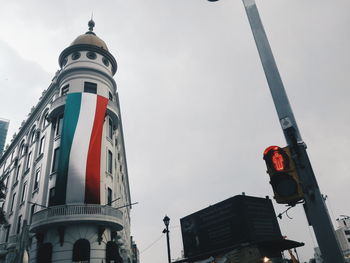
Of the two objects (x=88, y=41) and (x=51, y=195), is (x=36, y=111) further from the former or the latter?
(x=51, y=195)

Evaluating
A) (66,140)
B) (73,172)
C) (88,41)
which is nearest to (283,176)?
(73,172)

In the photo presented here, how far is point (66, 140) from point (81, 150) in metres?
1.65

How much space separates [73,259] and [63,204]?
4.20 metres

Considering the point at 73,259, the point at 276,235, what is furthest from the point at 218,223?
the point at 73,259

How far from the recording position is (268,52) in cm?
381

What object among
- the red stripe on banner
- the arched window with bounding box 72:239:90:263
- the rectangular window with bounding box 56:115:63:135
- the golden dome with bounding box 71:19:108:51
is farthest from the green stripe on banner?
the golden dome with bounding box 71:19:108:51

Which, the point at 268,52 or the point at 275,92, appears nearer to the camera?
the point at 275,92

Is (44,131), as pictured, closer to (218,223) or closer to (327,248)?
(218,223)

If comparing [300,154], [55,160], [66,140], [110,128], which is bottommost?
[300,154]

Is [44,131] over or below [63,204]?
over

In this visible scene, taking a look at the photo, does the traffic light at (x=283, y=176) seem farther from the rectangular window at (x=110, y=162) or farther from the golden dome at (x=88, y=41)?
the golden dome at (x=88, y=41)

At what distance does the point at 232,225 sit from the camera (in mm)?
18781

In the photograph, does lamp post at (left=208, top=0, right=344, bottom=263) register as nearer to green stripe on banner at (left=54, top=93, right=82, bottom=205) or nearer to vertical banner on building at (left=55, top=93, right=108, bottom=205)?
vertical banner on building at (left=55, top=93, right=108, bottom=205)

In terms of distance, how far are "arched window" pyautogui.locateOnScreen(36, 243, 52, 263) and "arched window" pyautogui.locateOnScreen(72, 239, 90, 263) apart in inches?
75.3
